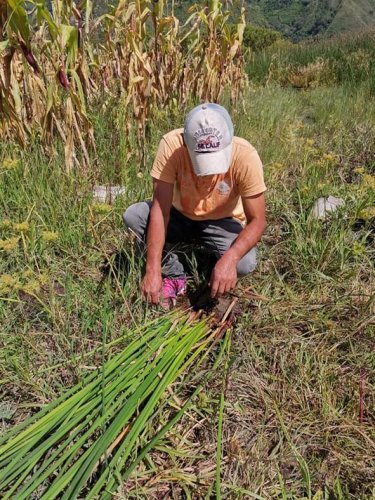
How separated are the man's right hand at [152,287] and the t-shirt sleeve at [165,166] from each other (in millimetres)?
459

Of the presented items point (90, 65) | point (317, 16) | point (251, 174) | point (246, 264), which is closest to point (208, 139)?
point (251, 174)

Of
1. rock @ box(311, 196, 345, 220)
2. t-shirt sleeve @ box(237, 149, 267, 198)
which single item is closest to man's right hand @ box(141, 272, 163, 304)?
t-shirt sleeve @ box(237, 149, 267, 198)

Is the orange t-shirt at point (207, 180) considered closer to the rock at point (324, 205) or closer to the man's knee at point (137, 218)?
the man's knee at point (137, 218)

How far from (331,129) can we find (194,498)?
12.2 feet

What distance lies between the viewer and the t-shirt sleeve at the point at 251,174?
6.05ft

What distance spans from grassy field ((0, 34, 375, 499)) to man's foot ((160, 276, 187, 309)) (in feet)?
0.48

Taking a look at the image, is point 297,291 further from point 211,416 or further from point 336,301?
point 211,416

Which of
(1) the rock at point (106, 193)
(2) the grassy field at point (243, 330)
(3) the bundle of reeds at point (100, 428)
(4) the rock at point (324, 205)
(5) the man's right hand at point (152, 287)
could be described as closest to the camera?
(3) the bundle of reeds at point (100, 428)

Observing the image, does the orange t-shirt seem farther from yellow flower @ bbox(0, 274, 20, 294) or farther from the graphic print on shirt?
yellow flower @ bbox(0, 274, 20, 294)

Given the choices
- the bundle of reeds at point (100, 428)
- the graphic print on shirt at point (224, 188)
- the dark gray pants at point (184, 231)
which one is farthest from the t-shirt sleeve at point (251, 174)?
the bundle of reeds at point (100, 428)

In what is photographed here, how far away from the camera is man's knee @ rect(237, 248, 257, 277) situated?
200cm

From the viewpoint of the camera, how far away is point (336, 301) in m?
1.90

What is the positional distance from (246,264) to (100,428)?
102 centimetres

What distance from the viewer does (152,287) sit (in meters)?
1.81
